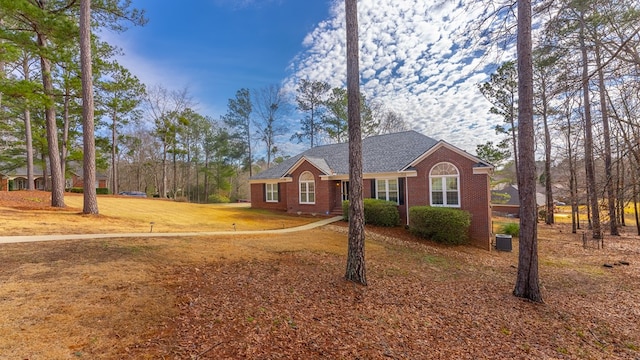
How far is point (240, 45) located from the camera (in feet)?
60.5

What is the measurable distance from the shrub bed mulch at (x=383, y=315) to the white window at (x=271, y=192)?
14.3 m

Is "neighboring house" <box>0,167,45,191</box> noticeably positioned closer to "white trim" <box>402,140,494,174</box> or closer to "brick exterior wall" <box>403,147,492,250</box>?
"white trim" <box>402,140,494,174</box>

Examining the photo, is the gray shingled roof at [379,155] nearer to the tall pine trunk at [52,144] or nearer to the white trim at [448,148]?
the white trim at [448,148]

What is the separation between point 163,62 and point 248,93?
1617cm

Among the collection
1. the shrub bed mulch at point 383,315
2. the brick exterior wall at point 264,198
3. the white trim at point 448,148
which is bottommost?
the shrub bed mulch at point 383,315

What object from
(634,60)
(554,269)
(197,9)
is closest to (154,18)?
(197,9)

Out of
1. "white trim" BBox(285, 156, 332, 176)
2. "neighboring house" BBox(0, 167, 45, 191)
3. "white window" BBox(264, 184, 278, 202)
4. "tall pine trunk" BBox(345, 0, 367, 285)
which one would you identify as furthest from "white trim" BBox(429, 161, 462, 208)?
"neighboring house" BBox(0, 167, 45, 191)

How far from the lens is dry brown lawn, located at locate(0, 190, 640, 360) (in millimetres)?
3426

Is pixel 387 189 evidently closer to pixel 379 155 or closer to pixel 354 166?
pixel 379 155

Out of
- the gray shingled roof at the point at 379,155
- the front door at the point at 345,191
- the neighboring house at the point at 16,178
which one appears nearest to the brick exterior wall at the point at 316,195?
the front door at the point at 345,191

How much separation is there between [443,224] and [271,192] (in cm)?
1408

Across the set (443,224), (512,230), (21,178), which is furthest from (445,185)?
(21,178)

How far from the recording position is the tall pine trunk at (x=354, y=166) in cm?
647

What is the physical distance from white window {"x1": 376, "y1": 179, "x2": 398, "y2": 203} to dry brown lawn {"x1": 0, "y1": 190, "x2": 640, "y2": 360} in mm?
7910
